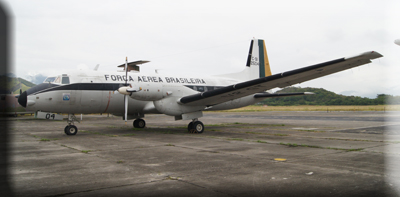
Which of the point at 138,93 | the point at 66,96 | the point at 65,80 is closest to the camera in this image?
the point at 66,96

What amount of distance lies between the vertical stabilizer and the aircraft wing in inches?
262

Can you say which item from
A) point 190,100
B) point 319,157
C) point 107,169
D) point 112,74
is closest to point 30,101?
point 112,74

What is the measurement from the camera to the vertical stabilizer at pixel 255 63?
20.5 meters

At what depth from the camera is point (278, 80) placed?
1196cm

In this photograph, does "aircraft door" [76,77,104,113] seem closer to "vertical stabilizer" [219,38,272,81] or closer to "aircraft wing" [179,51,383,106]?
"aircraft wing" [179,51,383,106]

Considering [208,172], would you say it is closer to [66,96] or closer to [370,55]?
[370,55]

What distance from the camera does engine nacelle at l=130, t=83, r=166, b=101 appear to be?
1328 cm

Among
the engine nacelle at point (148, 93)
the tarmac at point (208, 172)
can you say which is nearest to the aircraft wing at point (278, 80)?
the engine nacelle at point (148, 93)

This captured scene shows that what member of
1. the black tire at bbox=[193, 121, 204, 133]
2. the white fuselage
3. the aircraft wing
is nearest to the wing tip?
the aircraft wing

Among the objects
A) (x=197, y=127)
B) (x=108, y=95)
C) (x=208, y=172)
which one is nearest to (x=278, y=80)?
(x=197, y=127)

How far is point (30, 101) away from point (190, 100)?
717 cm

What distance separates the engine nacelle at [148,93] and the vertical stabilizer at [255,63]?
758cm

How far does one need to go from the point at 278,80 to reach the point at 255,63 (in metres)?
9.03

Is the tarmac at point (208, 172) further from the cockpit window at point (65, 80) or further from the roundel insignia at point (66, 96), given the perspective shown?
the cockpit window at point (65, 80)
